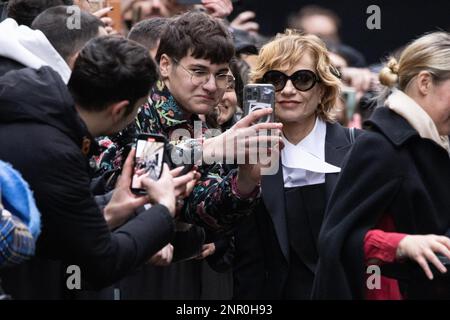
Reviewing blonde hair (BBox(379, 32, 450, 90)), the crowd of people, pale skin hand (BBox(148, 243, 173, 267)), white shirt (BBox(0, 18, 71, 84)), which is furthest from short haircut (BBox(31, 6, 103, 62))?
blonde hair (BBox(379, 32, 450, 90))

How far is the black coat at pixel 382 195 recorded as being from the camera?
4.22 metres

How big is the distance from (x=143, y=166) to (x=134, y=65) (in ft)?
1.22

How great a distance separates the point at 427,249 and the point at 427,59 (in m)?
0.81

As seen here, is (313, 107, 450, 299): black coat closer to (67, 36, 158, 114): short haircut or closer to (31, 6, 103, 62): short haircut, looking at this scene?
(67, 36, 158, 114): short haircut

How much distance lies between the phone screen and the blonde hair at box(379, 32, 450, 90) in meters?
1.03

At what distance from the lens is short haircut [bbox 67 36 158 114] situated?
3951mm

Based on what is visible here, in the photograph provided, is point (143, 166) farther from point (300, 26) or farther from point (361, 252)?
point (300, 26)

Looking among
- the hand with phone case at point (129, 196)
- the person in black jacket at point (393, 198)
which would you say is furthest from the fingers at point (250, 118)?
the hand with phone case at point (129, 196)

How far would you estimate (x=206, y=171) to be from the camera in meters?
4.92

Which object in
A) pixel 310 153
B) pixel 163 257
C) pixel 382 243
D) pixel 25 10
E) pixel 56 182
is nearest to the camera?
pixel 56 182

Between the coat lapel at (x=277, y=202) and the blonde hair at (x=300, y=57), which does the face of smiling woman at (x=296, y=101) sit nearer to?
the blonde hair at (x=300, y=57)

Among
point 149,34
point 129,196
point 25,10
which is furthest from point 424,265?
point 25,10

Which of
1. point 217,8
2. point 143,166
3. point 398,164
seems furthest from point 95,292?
point 217,8

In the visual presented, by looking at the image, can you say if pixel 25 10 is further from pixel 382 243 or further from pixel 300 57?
pixel 382 243
